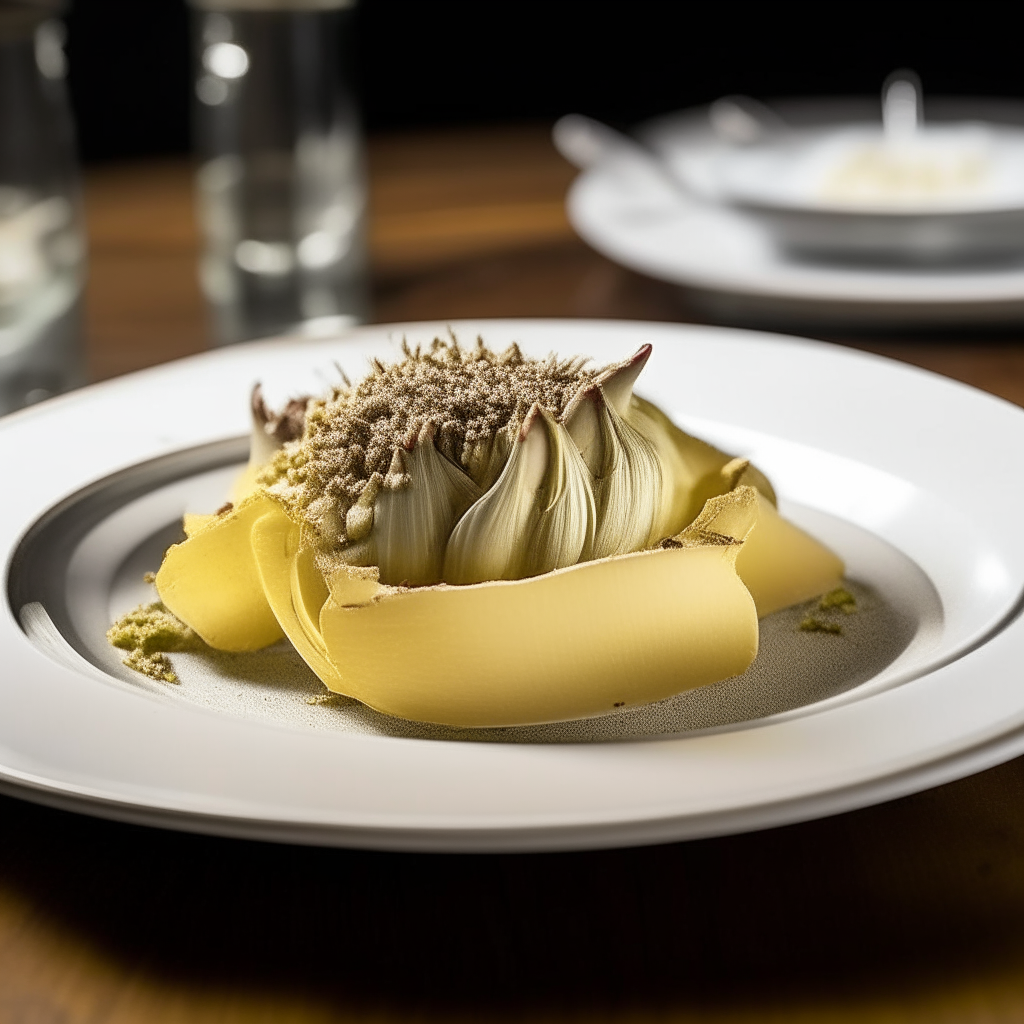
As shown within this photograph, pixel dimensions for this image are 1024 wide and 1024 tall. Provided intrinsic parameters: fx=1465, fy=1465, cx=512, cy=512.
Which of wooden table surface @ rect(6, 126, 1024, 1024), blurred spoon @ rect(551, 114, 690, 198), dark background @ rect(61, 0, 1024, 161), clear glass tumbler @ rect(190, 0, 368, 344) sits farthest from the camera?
dark background @ rect(61, 0, 1024, 161)

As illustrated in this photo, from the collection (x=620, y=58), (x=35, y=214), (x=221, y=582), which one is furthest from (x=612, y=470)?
(x=620, y=58)

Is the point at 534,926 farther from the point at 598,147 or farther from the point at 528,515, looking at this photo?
the point at 598,147

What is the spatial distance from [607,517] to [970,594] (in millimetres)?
115

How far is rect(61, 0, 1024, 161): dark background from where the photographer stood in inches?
69.6

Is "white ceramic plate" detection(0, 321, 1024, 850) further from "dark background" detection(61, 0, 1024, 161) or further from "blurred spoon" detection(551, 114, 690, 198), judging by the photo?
"dark background" detection(61, 0, 1024, 161)

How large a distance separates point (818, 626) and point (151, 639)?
7.8 inches

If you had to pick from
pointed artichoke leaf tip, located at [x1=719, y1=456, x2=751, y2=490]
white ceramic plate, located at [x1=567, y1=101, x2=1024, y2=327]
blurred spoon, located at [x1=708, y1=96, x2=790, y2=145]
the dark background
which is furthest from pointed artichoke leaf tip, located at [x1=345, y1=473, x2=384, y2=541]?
the dark background

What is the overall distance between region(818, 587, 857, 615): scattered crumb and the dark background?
1.37 meters

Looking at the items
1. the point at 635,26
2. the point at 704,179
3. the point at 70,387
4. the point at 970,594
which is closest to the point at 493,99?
the point at 635,26

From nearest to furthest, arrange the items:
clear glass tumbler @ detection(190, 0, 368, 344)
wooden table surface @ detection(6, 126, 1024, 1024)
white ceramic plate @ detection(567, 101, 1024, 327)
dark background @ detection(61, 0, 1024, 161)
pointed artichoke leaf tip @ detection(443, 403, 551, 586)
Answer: wooden table surface @ detection(6, 126, 1024, 1024), pointed artichoke leaf tip @ detection(443, 403, 551, 586), white ceramic plate @ detection(567, 101, 1024, 327), clear glass tumbler @ detection(190, 0, 368, 344), dark background @ detection(61, 0, 1024, 161)

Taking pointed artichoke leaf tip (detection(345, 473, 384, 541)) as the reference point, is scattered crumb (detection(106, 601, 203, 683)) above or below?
below

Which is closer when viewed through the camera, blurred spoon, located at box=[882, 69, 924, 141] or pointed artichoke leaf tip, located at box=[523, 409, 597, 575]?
pointed artichoke leaf tip, located at box=[523, 409, 597, 575]

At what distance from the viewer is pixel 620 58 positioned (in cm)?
192

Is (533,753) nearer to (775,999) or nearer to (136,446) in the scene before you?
(775,999)
